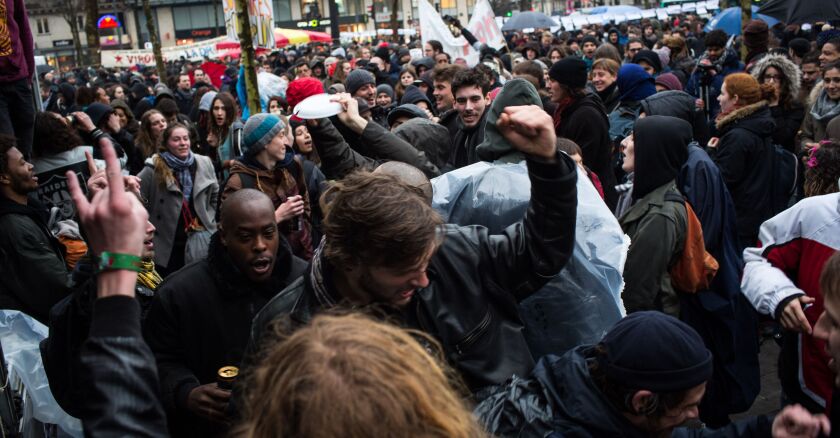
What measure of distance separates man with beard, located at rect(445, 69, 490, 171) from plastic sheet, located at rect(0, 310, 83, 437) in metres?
2.64

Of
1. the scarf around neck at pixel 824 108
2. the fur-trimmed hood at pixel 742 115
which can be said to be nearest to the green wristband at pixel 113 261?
the fur-trimmed hood at pixel 742 115

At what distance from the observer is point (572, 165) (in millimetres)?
2289

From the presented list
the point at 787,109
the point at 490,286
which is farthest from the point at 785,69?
the point at 490,286

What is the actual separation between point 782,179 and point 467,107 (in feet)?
8.68

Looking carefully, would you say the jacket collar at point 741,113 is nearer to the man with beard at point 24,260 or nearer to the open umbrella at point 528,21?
the man with beard at point 24,260

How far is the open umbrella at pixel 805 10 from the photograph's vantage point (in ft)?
34.2

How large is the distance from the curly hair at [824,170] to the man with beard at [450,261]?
2.36 metres

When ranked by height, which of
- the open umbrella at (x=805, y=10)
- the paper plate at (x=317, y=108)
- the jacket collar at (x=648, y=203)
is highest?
the open umbrella at (x=805, y=10)

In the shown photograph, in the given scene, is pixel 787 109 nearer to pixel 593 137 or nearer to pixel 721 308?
pixel 593 137

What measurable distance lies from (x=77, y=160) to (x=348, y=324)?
4754mm

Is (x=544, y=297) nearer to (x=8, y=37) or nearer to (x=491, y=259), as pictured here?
(x=491, y=259)

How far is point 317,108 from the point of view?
12.6ft

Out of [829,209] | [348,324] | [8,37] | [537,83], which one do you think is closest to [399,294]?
[348,324]

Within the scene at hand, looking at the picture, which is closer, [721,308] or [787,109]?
[721,308]
